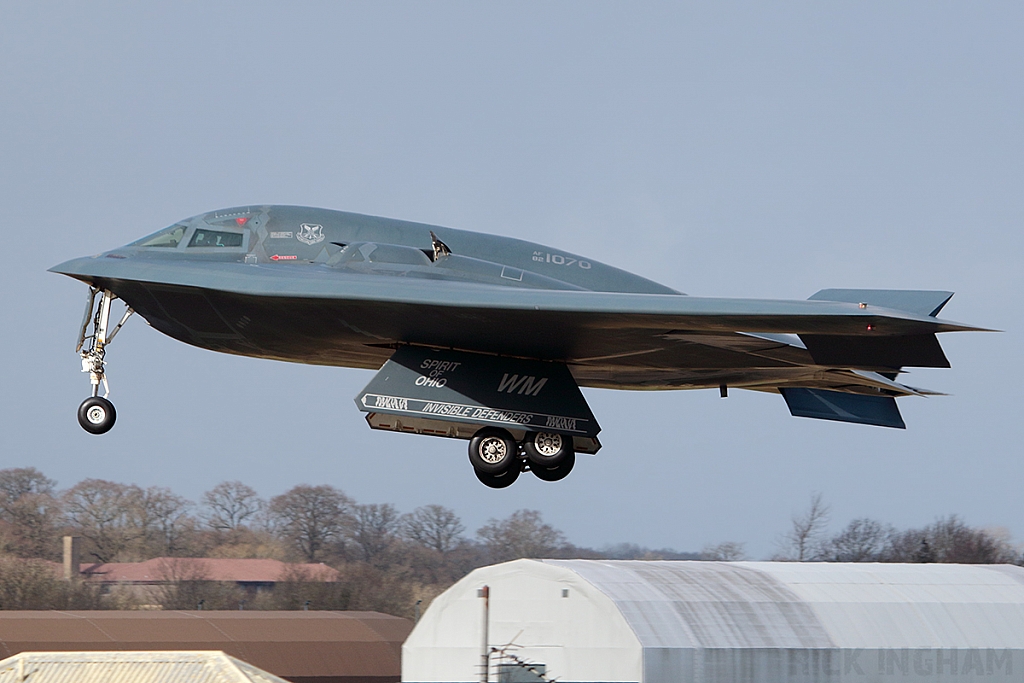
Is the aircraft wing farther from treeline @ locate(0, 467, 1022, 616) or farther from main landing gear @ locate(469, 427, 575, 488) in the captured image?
treeline @ locate(0, 467, 1022, 616)

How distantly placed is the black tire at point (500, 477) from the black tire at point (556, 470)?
222mm

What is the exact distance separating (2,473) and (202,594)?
10386mm

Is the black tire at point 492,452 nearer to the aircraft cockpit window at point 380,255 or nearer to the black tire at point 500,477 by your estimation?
the black tire at point 500,477

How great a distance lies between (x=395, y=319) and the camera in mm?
13281

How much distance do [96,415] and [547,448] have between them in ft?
Answer: 17.5

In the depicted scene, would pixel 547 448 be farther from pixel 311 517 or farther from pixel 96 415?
pixel 311 517

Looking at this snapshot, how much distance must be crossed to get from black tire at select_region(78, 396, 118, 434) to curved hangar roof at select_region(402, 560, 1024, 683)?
11.9 m

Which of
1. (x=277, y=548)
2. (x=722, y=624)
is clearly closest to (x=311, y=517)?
(x=277, y=548)

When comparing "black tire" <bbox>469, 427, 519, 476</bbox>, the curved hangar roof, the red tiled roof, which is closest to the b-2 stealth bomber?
"black tire" <bbox>469, 427, 519, 476</bbox>

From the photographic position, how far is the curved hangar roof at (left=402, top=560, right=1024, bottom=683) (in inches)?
937

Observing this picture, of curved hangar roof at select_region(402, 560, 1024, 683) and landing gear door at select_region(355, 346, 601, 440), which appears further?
curved hangar roof at select_region(402, 560, 1024, 683)

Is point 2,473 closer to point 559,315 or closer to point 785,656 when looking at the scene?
point 785,656

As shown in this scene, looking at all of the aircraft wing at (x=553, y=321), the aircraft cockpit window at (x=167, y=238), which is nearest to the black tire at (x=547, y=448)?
the aircraft wing at (x=553, y=321)

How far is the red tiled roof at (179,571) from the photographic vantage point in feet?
171
